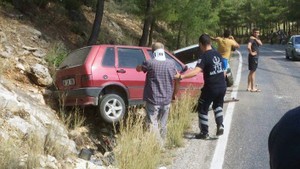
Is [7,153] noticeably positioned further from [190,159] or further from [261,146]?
[261,146]

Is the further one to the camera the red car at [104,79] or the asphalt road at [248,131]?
the red car at [104,79]

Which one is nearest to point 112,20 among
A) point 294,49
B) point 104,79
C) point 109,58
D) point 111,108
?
point 294,49

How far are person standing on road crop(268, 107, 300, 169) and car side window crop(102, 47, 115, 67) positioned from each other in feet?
22.6

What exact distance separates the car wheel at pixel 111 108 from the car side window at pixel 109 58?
72 cm

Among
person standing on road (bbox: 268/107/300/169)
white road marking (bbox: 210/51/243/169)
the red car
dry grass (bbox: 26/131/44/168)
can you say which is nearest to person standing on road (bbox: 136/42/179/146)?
white road marking (bbox: 210/51/243/169)

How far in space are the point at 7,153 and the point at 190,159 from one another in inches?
105

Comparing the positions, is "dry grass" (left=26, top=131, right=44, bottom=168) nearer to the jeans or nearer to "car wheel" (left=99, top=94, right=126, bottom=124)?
the jeans

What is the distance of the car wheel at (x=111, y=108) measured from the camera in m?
7.77

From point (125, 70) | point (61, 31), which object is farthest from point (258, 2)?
point (125, 70)

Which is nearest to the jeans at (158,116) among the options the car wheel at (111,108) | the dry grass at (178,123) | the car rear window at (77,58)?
the dry grass at (178,123)

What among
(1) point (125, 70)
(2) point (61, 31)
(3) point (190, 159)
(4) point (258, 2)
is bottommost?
(3) point (190, 159)

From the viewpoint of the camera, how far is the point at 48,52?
11.5m

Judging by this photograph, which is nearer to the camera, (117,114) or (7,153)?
(7,153)

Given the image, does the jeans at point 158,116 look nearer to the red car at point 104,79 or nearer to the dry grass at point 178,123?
the dry grass at point 178,123
